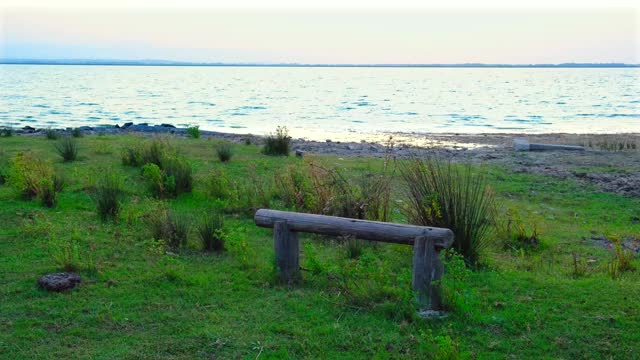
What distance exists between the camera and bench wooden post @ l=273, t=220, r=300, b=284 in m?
6.21

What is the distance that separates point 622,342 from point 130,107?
40.6 metres

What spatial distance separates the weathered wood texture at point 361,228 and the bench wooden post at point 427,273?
2.6 inches

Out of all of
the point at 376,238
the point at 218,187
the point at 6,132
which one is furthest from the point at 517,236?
the point at 6,132

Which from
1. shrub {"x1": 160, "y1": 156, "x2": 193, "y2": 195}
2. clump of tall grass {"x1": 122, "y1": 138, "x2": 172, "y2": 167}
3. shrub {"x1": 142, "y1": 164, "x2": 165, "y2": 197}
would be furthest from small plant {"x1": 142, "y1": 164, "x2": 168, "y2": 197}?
clump of tall grass {"x1": 122, "y1": 138, "x2": 172, "y2": 167}

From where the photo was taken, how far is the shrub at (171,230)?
7.56m

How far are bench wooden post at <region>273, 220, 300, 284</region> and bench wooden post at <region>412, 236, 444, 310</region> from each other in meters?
1.27

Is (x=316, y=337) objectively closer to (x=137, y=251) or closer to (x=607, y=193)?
(x=137, y=251)

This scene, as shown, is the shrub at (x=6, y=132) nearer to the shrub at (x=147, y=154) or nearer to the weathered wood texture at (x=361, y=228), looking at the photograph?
the shrub at (x=147, y=154)

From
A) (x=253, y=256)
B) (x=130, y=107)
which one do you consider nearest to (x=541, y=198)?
(x=253, y=256)

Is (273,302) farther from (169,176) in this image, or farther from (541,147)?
(541,147)

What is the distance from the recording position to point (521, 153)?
730 inches

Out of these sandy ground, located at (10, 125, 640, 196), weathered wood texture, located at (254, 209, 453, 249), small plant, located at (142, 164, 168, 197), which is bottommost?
sandy ground, located at (10, 125, 640, 196)

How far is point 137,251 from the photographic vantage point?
291 inches

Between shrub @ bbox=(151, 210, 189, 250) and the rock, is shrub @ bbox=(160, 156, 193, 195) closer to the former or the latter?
shrub @ bbox=(151, 210, 189, 250)
